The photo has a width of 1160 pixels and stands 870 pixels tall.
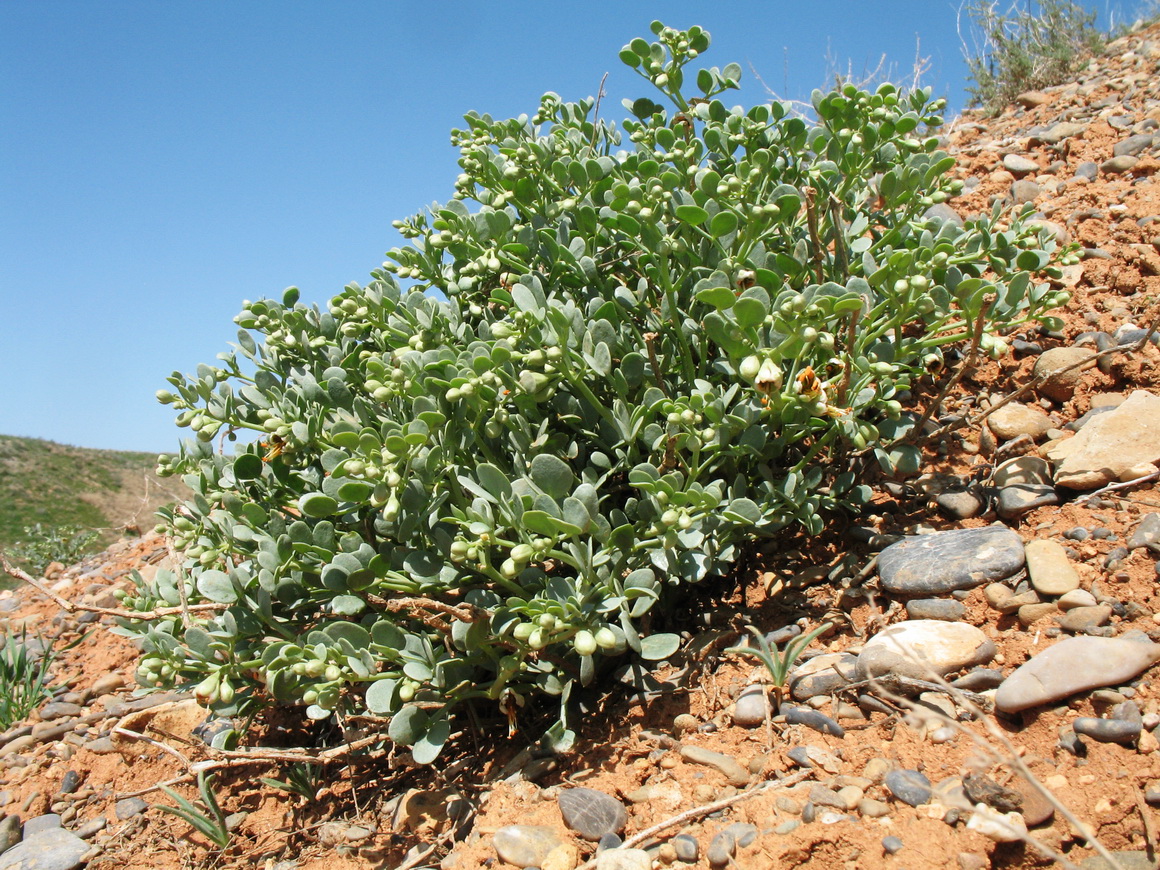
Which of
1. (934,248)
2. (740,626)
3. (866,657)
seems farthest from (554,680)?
(934,248)

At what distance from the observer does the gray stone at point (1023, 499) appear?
2.84m

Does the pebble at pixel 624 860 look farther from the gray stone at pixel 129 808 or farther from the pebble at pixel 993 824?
the gray stone at pixel 129 808

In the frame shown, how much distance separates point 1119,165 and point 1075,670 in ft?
11.6

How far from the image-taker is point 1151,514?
256 centimetres

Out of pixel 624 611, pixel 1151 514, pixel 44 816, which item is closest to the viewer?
pixel 624 611

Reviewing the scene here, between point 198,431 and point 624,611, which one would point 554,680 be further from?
point 198,431

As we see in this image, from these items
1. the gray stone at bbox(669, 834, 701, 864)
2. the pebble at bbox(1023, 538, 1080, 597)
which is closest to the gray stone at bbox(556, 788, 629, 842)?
the gray stone at bbox(669, 834, 701, 864)

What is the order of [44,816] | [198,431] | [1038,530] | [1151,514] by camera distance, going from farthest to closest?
[44,816]
[198,431]
[1038,530]
[1151,514]

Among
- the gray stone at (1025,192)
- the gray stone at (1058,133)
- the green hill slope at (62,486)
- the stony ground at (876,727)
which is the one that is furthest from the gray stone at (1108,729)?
the green hill slope at (62,486)

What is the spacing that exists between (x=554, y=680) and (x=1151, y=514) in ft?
6.38

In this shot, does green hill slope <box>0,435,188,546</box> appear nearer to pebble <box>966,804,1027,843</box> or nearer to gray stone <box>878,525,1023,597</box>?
gray stone <box>878,525,1023,597</box>

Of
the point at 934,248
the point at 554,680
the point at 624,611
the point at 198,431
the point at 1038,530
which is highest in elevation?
the point at 934,248

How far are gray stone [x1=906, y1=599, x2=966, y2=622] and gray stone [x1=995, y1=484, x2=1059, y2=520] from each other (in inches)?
20.6

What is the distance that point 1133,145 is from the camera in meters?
4.55
